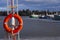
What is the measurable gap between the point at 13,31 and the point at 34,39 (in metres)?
6.31

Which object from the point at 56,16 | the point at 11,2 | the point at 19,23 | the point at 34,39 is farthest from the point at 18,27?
the point at 56,16

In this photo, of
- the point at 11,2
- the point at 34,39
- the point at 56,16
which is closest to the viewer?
the point at 11,2

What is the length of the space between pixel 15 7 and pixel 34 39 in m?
6.48

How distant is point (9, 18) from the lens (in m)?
9.44

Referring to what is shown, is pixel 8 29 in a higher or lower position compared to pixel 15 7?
lower

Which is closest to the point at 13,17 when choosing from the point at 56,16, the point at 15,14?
the point at 15,14

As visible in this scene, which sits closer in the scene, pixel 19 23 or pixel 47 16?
pixel 19 23

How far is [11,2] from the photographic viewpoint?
9336mm

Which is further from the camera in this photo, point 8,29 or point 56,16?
point 56,16

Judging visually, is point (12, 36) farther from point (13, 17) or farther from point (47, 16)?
point (47, 16)

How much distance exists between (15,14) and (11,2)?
1.31ft

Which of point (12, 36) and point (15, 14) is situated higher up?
point (15, 14)

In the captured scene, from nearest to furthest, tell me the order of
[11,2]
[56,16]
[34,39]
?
[11,2] → [34,39] → [56,16]

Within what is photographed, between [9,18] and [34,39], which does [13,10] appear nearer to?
[9,18]
